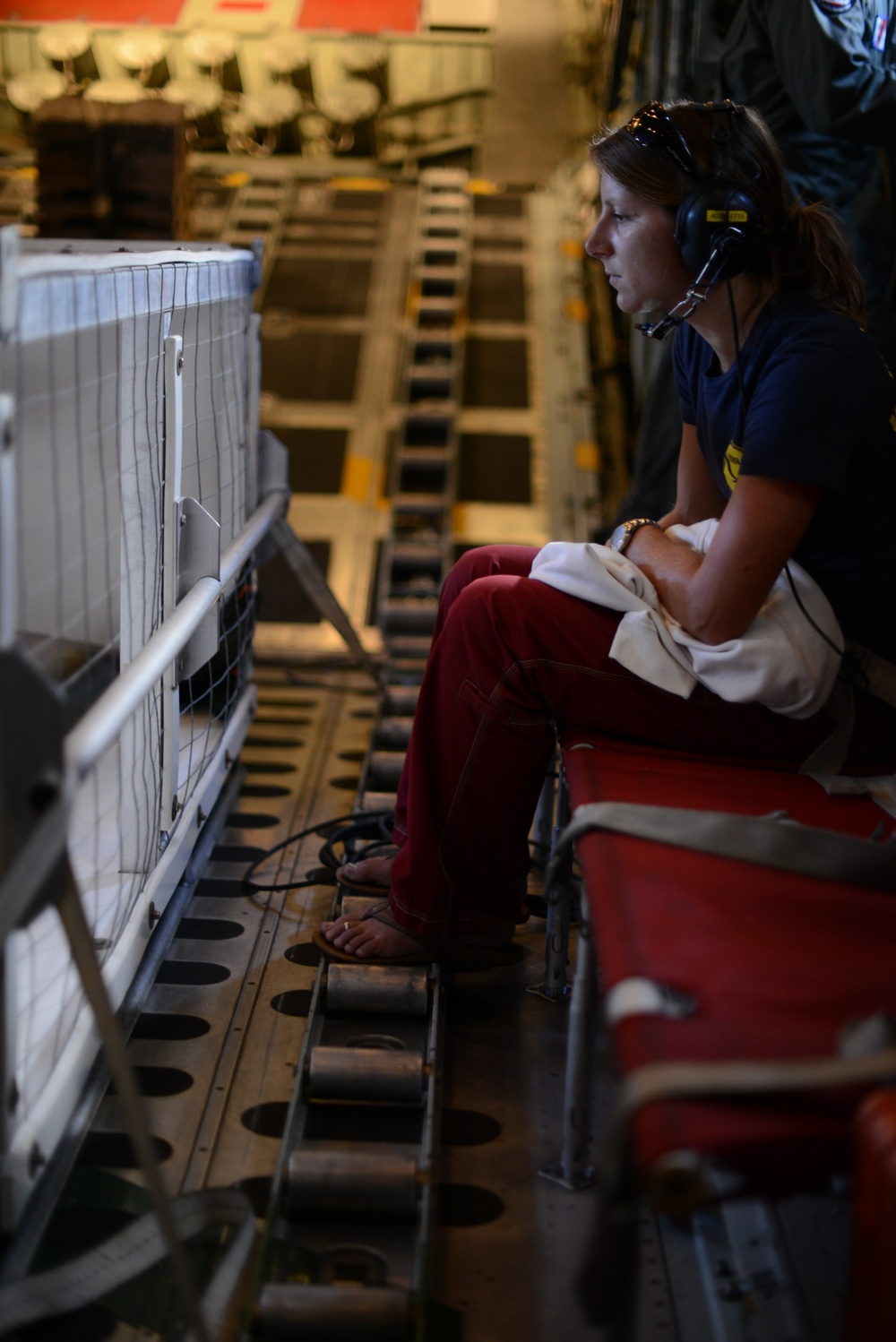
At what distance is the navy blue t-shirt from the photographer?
4.94ft

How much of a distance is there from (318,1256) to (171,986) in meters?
0.69

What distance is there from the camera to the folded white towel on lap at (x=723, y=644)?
160 centimetres

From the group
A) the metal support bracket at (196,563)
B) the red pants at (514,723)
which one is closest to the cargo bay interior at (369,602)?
the red pants at (514,723)

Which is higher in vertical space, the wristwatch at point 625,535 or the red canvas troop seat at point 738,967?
the wristwatch at point 625,535

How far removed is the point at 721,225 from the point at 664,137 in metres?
0.19

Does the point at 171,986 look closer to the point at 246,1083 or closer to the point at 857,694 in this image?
the point at 246,1083

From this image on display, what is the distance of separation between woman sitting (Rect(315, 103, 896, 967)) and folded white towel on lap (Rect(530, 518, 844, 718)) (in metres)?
0.02

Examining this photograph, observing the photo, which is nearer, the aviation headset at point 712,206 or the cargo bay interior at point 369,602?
the cargo bay interior at point 369,602

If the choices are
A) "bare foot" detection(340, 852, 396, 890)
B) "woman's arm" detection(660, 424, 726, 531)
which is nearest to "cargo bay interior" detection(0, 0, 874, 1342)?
"bare foot" detection(340, 852, 396, 890)

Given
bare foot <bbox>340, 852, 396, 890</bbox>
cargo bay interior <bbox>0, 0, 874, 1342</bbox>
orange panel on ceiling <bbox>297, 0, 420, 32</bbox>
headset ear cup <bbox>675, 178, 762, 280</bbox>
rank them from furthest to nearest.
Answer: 1. orange panel on ceiling <bbox>297, 0, 420, 32</bbox>
2. bare foot <bbox>340, 852, 396, 890</bbox>
3. headset ear cup <bbox>675, 178, 762, 280</bbox>
4. cargo bay interior <bbox>0, 0, 874, 1342</bbox>

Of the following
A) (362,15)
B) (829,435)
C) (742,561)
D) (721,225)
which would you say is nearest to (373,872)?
(742,561)

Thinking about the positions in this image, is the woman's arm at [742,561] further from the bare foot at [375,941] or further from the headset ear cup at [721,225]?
the bare foot at [375,941]

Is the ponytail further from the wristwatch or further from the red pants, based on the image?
the red pants

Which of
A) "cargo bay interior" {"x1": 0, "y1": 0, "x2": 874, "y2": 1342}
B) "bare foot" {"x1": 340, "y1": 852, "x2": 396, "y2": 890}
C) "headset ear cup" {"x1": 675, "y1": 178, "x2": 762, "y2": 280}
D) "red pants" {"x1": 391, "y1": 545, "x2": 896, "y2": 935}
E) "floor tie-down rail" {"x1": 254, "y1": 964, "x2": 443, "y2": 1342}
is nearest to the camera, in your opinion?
"floor tie-down rail" {"x1": 254, "y1": 964, "x2": 443, "y2": 1342}
